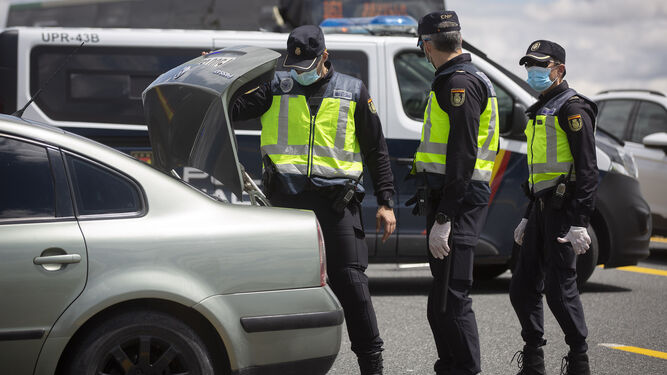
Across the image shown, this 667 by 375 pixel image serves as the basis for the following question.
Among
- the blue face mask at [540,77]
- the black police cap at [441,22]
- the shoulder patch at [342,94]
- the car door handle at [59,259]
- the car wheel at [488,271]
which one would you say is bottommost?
the car wheel at [488,271]

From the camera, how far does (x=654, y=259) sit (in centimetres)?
1134

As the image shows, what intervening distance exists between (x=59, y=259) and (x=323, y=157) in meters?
1.48

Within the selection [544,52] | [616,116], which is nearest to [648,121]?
[616,116]

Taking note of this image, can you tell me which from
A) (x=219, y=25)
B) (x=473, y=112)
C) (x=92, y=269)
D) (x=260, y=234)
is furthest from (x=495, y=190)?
(x=219, y=25)

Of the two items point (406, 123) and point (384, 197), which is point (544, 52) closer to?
point (384, 197)

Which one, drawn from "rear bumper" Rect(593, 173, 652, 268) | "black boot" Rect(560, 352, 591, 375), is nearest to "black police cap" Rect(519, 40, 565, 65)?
"black boot" Rect(560, 352, 591, 375)

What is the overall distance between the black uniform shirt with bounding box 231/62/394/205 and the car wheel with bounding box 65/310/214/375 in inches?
51.8

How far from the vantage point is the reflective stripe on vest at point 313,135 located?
4691 mm

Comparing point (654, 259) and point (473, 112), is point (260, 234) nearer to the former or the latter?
point (473, 112)

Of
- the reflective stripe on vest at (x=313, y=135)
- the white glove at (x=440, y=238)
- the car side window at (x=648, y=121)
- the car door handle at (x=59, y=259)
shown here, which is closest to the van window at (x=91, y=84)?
the reflective stripe on vest at (x=313, y=135)

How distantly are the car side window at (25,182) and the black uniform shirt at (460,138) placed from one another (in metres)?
1.74

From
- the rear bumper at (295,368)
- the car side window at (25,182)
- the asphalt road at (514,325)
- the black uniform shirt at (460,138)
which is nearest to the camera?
the car side window at (25,182)

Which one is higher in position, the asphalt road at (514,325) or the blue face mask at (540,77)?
the blue face mask at (540,77)

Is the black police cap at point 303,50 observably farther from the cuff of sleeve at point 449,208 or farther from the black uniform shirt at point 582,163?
the black uniform shirt at point 582,163
